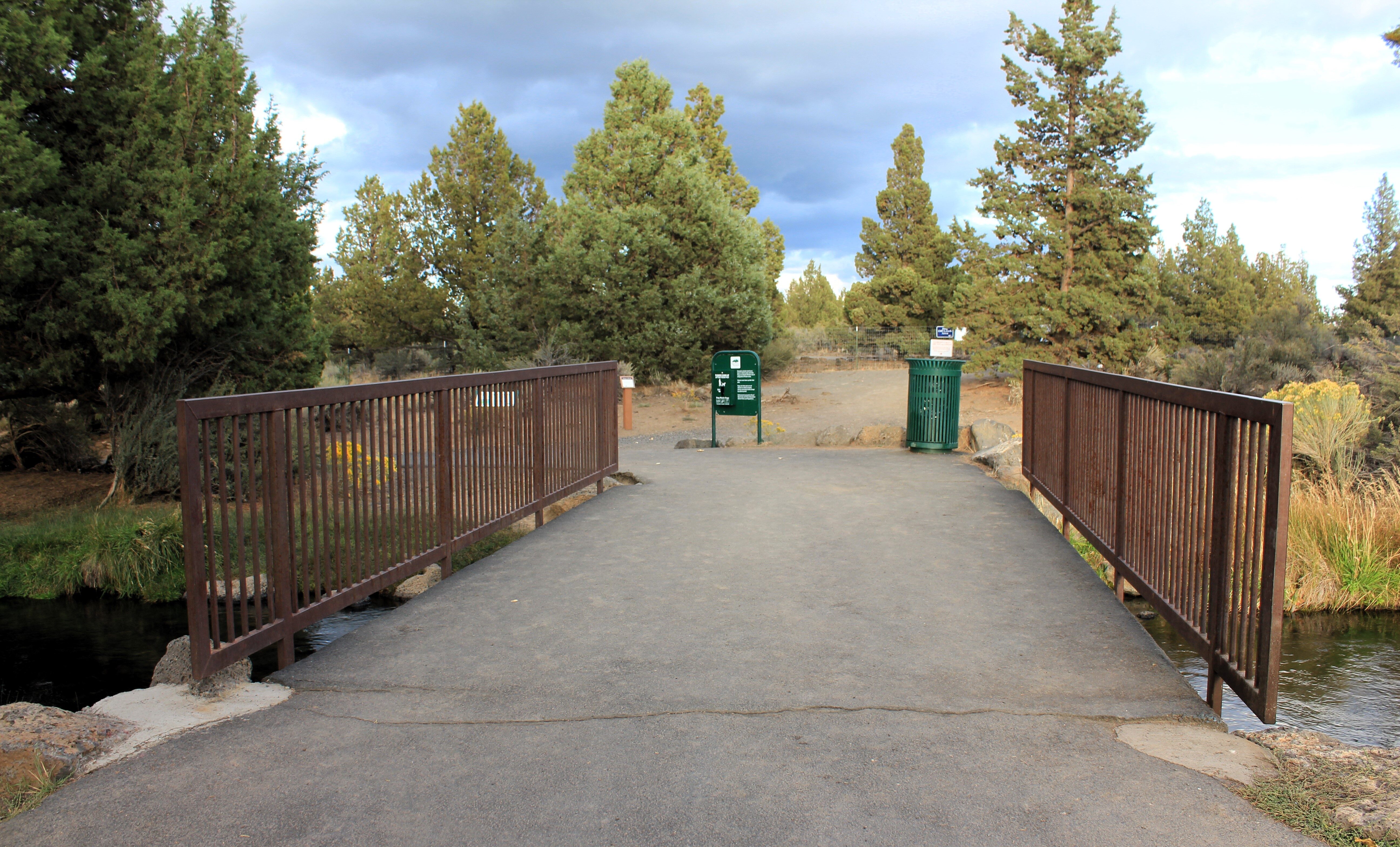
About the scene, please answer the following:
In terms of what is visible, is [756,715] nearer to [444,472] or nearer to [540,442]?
[444,472]

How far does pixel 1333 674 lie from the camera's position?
20.6 ft

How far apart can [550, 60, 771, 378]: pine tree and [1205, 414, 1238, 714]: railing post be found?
2574cm

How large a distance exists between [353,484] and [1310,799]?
4.66 m

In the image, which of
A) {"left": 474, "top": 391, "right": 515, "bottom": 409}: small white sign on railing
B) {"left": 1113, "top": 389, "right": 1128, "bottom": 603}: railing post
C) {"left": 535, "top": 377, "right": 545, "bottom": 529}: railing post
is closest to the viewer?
{"left": 1113, "top": 389, "right": 1128, "bottom": 603}: railing post

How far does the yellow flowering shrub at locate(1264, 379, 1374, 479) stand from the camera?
1180cm

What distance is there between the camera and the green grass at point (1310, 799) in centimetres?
288

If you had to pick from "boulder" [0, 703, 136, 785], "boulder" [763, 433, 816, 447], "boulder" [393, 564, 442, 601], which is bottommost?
"boulder" [393, 564, 442, 601]

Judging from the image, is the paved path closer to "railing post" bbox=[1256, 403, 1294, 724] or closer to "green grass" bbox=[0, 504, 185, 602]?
"railing post" bbox=[1256, 403, 1294, 724]

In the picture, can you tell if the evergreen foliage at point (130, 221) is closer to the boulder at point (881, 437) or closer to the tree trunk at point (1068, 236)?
the boulder at point (881, 437)

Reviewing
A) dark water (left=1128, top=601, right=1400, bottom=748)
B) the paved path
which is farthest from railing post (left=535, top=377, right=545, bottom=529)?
dark water (left=1128, top=601, right=1400, bottom=748)

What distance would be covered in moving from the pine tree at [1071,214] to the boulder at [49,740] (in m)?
31.1

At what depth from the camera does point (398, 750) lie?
141 inches

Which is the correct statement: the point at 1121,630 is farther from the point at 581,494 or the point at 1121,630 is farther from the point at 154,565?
the point at 154,565

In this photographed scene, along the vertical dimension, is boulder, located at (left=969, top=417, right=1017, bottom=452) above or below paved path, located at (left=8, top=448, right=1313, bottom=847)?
above
